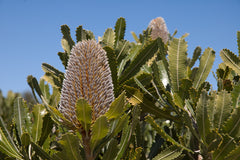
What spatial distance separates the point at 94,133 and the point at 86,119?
0.36 feet

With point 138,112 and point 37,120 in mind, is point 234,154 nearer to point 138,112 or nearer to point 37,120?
point 138,112

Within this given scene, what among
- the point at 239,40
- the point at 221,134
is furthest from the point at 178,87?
the point at 239,40

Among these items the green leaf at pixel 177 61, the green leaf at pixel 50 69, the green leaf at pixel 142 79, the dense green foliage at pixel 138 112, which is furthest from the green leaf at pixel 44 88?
the green leaf at pixel 177 61

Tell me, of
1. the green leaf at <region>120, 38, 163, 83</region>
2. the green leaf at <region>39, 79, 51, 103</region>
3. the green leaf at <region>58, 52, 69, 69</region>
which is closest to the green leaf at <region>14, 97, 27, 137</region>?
the green leaf at <region>39, 79, 51, 103</region>

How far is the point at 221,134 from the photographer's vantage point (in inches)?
69.4

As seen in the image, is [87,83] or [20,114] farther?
[20,114]

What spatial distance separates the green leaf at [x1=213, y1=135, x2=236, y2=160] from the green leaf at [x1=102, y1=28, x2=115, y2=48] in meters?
1.34

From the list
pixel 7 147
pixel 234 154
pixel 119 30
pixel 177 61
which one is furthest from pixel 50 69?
pixel 234 154

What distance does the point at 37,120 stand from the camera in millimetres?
2049

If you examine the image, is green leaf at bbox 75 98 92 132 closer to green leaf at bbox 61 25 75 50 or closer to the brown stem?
the brown stem

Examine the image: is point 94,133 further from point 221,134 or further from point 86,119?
point 221,134

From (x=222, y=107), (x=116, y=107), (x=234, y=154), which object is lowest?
(x=234, y=154)

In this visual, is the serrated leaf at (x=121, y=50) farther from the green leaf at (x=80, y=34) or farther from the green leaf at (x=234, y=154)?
the green leaf at (x=234, y=154)

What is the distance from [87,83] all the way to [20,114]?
2.82 ft
